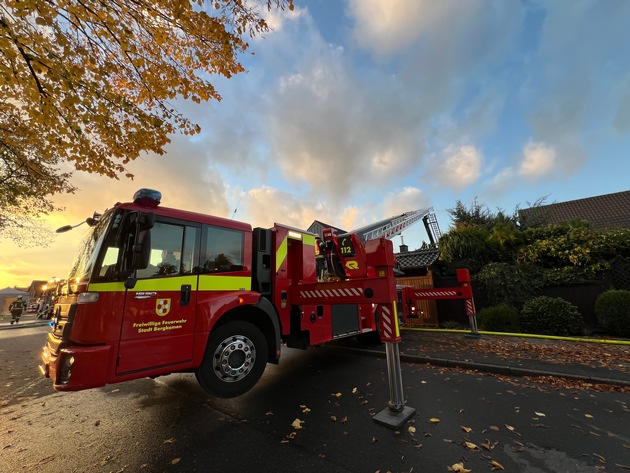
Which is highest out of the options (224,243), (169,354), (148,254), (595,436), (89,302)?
(224,243)

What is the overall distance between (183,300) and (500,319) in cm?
1008

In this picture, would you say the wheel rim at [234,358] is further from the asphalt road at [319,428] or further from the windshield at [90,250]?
the windshield at [90,250]

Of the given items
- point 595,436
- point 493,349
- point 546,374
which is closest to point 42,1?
point 595,436

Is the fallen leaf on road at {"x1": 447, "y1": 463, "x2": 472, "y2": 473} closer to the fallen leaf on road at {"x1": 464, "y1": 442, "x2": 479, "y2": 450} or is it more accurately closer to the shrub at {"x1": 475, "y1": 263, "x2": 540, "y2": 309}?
the fallen leaf on road at {"x1": 464, "y1": 442, "x2": 479, "y2": 450}

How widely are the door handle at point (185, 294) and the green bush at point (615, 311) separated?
11.2 m

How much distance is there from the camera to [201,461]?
9.34ft

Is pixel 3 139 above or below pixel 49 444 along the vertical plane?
above

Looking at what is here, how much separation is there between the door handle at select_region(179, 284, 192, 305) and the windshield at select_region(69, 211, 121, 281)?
102cm

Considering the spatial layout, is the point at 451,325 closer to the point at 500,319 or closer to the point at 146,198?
the point at 500,319

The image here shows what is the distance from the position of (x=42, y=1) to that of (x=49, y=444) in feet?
17.2

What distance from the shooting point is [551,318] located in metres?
8.76

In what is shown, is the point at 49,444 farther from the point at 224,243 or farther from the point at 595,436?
the point at 595,436

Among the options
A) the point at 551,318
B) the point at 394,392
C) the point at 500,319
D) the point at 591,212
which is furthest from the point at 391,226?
the point at 591,212

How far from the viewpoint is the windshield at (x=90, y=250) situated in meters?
3.40
